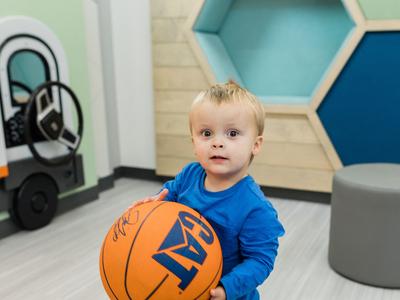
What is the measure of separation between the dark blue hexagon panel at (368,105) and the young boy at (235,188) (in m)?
1.66

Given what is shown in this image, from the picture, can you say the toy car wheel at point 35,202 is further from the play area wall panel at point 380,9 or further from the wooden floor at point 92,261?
the play area wall panel at point 380,9

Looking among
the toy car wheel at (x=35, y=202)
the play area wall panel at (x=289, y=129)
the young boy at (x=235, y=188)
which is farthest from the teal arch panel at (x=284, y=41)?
the young boy at (x=235, y=188)

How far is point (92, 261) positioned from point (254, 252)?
4.20 ft

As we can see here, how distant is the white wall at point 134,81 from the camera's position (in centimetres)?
306

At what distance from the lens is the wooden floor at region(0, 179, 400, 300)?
173 cm

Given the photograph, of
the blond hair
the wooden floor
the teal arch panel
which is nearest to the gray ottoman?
the wooden floor

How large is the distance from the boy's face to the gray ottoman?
0.94 m

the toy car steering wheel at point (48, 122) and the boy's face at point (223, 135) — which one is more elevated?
the boy's face at point (223, 135)

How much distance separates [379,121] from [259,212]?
5.81 ft

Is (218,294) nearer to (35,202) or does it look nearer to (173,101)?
(35,202)

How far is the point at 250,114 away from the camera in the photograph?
3.15 ft

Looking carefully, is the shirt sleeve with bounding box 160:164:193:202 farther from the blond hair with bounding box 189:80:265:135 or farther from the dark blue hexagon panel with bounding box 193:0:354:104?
the dark blue hexagon panel with bounding box 193:0:354:104

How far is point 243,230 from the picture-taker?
3.18ft

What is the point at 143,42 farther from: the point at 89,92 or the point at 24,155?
the point at 24,155
